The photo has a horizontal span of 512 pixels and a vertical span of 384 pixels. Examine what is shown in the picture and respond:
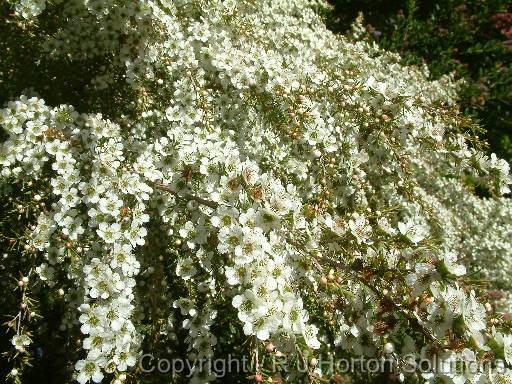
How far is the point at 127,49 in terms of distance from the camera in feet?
10.3

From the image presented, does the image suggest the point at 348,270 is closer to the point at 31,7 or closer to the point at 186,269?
the point at 186,269

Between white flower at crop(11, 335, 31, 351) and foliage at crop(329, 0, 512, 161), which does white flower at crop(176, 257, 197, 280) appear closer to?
white flower at crop(11, 335, 31, 351)

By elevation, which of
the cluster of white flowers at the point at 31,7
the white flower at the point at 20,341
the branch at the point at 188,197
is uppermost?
the cluster of white flowers at the point at 31,7

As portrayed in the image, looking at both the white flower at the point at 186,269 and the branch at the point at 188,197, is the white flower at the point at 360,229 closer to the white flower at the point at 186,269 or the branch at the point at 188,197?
the branch at the point at 188,197

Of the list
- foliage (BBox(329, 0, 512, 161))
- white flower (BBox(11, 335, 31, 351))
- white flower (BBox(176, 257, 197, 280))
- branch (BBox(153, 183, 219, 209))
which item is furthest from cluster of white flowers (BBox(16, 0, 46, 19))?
foliage (BBox(329, 0, 512, 161))

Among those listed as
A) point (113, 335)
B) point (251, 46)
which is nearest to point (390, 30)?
point (251, 46)

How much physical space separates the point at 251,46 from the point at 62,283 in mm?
2118

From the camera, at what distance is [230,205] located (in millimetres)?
2041

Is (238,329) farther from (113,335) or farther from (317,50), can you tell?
(317,50)

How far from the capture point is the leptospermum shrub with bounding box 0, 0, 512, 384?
190 cm

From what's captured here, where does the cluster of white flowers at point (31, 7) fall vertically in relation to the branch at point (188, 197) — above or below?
above

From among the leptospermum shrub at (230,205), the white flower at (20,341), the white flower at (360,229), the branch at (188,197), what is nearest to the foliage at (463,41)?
the leptospermum shrub at (230,205)

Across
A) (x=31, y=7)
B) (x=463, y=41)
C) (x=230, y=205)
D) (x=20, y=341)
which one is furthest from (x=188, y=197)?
(x=463, y=41)

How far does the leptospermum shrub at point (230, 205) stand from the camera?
190 cm
